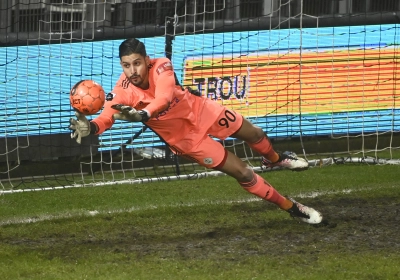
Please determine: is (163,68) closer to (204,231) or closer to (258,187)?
(258,187)

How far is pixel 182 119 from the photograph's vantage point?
737cm

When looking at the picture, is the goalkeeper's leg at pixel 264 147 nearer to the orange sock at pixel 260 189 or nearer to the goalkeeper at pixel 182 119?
the goalkeeper at pixel 182 119

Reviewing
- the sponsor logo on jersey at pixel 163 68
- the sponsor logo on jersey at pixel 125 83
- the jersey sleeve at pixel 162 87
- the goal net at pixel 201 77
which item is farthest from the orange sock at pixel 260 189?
the goal net at pixel 201 77

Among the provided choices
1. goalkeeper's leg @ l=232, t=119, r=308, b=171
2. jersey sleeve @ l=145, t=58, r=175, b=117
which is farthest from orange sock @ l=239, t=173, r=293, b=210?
jersey sleeve @ l=145, t=58, r=175, b=117

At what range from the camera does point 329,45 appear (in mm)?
12148

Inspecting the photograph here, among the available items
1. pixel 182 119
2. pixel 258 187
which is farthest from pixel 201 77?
pixel 258 187

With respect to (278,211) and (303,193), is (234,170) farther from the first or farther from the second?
(303,193)

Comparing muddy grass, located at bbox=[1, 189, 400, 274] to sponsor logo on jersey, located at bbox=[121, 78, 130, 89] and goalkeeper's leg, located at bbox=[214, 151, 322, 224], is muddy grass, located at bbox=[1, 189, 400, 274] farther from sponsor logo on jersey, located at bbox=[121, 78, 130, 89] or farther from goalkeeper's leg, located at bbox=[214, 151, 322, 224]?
sponsor logo on jersey, located at bbox=[121, 78, 130, 89]

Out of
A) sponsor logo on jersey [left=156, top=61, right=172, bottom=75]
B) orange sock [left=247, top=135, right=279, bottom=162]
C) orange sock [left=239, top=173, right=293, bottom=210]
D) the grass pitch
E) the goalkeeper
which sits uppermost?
sponsor logo on jersey [left=156, top=61, right=172, bottom=75]

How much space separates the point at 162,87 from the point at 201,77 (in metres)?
4.82

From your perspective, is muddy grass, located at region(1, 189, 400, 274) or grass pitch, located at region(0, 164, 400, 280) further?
muddy grass, located at region(1, 189, 400, 274)

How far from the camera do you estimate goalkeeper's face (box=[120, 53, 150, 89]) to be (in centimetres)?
695

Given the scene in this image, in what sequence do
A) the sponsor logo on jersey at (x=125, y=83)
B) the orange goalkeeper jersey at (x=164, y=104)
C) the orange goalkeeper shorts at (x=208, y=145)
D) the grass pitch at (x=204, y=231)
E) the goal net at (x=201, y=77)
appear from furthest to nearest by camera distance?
the goal net at (x=201, y=77) < the orange goalkeeper shorts at (x=208, y=145) < the sponsor logo on jersey at (x=125, y=83) < the orange goalkeeper jersey at (x=164, y=104) < the grass pitch at (x=204, y=231)

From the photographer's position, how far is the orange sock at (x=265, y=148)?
7.98m
